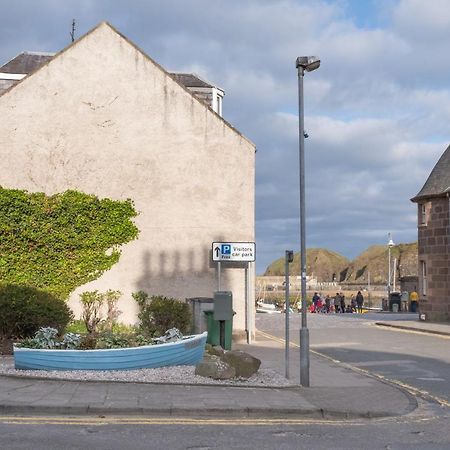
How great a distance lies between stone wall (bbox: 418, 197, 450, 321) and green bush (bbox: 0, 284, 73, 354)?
2614cm

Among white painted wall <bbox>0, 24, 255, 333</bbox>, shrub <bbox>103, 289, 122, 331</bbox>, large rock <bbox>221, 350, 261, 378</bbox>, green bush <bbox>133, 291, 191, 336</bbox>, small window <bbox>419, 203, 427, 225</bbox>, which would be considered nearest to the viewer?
large rock <bbox>221, 350, 261, 378</bbox>

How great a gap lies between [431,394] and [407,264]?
438 feet

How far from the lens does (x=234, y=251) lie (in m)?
24.7

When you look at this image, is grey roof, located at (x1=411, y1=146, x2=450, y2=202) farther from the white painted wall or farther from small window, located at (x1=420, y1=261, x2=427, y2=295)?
the white painted wall

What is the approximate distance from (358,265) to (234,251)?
158m

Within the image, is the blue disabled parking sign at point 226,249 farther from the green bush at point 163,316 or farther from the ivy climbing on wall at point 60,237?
the green bush at point 163,316

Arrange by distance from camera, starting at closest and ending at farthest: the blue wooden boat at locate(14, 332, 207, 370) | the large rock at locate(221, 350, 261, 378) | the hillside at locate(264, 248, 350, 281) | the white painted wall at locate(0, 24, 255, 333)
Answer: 1. the blue wooden boat at locate(14, 332, 207, 370)
2. the large rock at locate(221, 350, 261, 378)
3. the white painted wall at locate(0, 24, 255, 333)
4. the hillside at locate(264, 248, 350, 281)

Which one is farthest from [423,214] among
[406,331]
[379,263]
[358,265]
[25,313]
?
[358,265]

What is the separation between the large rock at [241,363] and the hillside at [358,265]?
126645 millimetres

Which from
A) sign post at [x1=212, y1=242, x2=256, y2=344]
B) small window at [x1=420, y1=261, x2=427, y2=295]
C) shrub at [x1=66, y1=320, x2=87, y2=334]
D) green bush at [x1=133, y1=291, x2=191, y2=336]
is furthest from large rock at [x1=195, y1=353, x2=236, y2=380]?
small window at [x1=420, y1=261, x2=427, y2=295]

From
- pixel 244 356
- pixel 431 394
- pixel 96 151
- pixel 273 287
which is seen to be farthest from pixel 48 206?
pixel 273 287

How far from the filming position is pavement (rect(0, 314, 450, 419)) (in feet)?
37.2

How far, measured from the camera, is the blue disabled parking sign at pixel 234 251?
24.6m

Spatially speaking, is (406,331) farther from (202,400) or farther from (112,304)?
(202,400)
